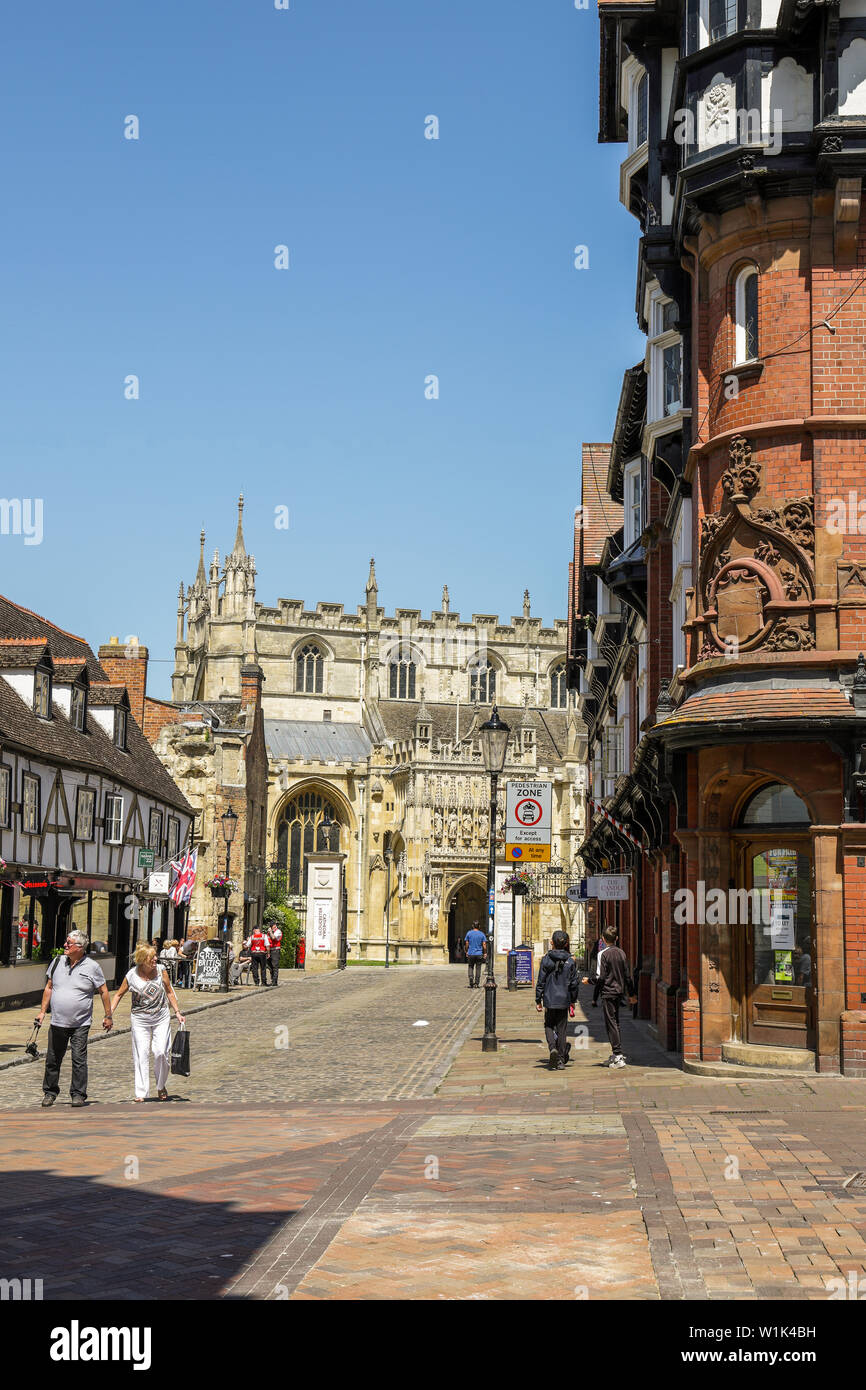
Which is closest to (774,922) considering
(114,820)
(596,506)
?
(114,820)

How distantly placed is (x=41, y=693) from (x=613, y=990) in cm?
1820

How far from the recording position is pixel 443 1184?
981 centimetres

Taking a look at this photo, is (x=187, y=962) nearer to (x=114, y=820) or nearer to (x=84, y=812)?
(x=114, y=820)

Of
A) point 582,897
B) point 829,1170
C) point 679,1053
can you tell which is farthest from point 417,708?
point 829,1170

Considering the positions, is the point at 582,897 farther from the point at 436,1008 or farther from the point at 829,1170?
the point at 829,1170

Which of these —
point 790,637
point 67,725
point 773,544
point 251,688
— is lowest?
point 790,637

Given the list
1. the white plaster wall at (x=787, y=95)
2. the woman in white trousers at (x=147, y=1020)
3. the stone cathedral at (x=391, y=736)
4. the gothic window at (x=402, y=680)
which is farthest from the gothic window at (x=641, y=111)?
the gothic window at (x=402, y=680)

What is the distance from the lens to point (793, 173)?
1641cm

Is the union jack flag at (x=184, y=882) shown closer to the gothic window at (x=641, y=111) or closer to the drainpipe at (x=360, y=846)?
the gothic window at (x=641, y=111)

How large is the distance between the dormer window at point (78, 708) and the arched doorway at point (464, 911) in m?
46.7

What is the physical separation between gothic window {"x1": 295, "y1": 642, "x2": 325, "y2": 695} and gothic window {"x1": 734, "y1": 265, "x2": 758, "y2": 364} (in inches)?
3134

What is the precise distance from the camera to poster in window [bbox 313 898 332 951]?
51531 millimetres

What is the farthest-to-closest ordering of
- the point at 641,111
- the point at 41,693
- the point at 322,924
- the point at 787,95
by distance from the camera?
the point at 322,924
the point at 41,693
the point at 641,111
the point at 787,95

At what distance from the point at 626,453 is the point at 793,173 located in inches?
460
